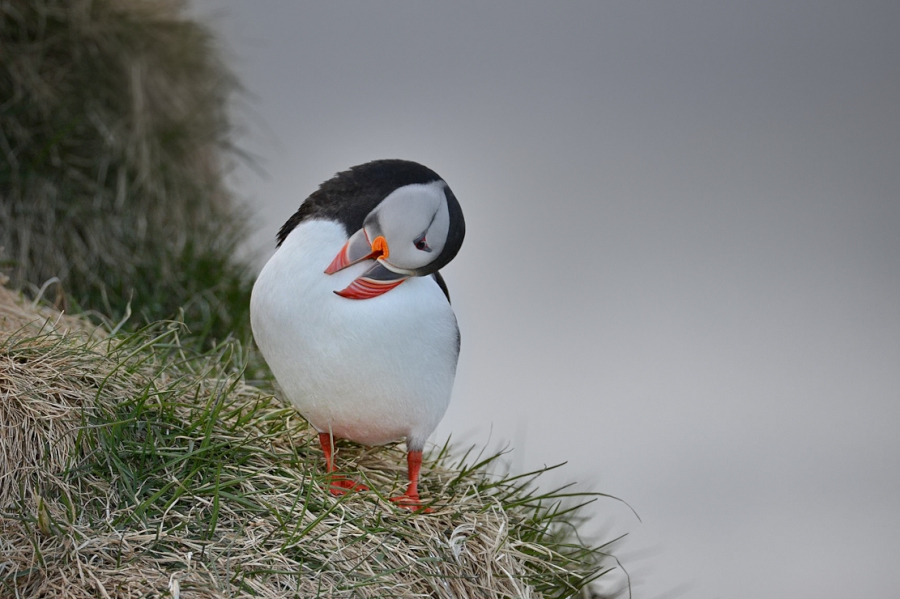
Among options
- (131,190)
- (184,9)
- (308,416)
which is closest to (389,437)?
(308,416)

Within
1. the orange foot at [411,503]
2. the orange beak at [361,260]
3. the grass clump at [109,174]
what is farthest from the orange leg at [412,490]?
the grass clump at [109,174]

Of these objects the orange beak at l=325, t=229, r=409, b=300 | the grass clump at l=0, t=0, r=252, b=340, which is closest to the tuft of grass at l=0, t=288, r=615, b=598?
the orange beak at l=325, t=229, r=409, b=300

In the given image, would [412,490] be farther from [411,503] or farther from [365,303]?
[365,303]

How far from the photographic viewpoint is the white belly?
1287 mm

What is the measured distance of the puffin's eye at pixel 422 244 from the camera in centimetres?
129

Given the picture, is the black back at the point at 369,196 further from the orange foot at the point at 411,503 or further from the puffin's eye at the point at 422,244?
the orange foot at the point at 411,503

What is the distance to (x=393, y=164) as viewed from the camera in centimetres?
135

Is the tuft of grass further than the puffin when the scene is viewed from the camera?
No

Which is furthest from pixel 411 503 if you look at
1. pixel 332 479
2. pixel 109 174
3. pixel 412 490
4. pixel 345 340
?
pixel 109 174

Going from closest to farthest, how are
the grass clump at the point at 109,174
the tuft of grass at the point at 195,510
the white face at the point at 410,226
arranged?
1. the tuft of grass at the point at 195,510
2. the white face at the point at 410,226
3. the grass clump at the point at 109,174

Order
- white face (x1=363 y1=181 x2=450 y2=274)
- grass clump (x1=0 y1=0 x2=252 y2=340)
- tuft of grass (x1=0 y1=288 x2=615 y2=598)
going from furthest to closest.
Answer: grass clump (x1=0 y1=0 x2=252 y2=340) < white face (x1=363 y1=181 x2=450 y2=274) < tuft of grass (x1=0 y1=288 x2=615 y2=598)

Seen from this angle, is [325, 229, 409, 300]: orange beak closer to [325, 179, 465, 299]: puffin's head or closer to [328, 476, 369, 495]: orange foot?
[325, 179, 465, 299]: puffin's head

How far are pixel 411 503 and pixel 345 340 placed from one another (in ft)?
0.93

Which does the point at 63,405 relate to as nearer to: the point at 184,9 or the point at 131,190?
the point at 131,190
